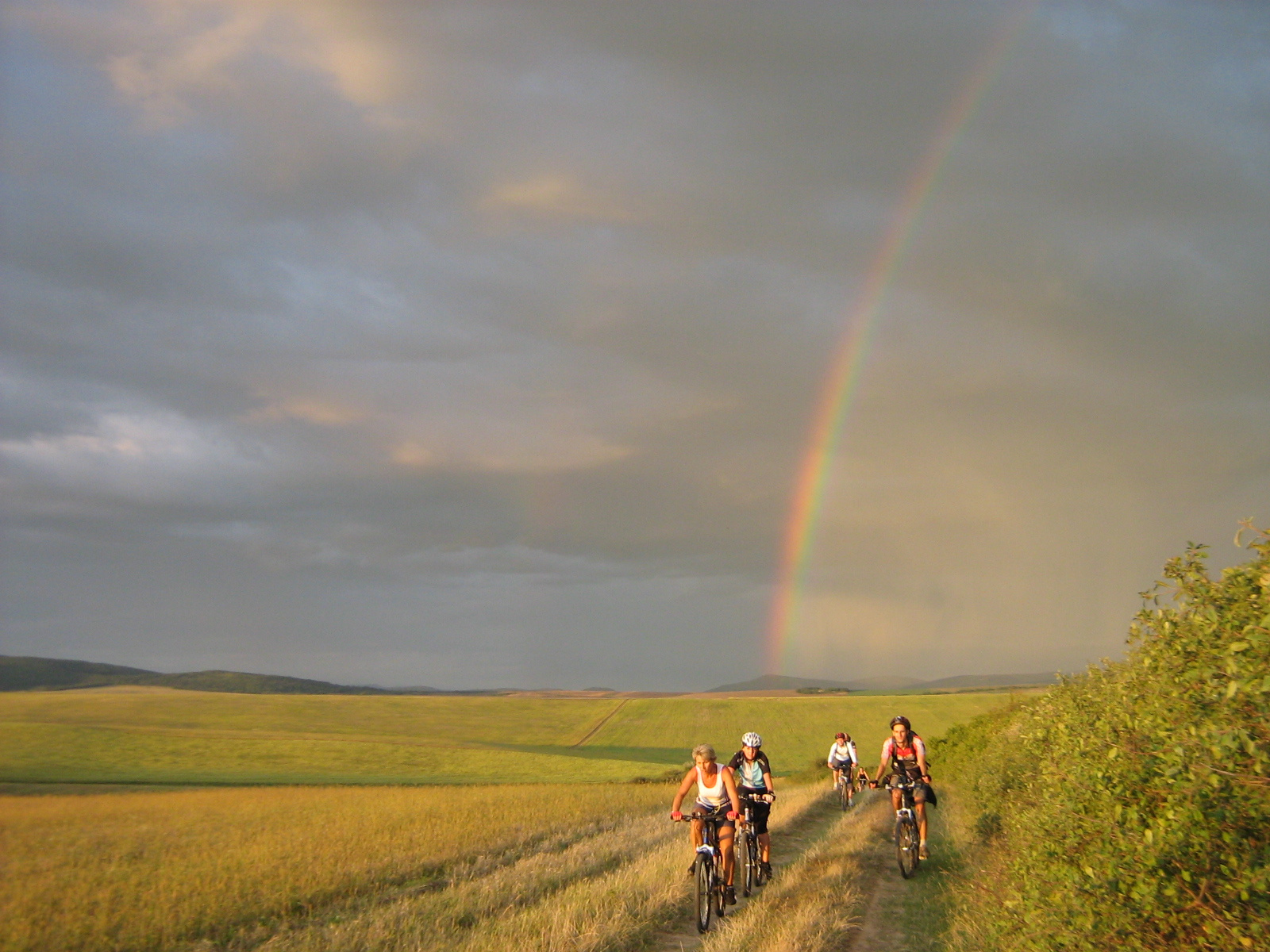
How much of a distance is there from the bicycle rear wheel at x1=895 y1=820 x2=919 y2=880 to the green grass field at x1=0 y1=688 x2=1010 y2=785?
5044 cm

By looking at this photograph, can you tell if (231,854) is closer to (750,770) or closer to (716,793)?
(750,770)

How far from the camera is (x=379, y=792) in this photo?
1855 inches

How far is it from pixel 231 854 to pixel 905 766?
17.1m

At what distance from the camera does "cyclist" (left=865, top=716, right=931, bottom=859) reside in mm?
15969

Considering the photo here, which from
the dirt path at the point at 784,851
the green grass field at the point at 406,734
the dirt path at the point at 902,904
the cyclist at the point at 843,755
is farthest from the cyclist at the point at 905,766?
the green grass field at the point at 406,734

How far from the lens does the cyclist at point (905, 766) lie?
16.0 m

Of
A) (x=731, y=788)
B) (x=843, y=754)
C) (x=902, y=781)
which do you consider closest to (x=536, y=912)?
(x=731, y=788)

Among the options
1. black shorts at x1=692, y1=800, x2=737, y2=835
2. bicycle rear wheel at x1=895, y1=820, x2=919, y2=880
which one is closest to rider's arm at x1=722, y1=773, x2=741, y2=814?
black shorts at x1=692, y1=800, x2=737, y2=835

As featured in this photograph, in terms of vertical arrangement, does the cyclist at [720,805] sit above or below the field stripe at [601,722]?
above

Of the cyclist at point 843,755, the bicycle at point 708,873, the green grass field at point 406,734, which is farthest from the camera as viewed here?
the green grass field at point 406,734

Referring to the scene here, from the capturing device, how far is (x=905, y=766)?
16.1 metres

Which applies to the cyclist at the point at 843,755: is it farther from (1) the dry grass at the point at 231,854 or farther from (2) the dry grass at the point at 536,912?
(2) the dry grass at the point at 536,912

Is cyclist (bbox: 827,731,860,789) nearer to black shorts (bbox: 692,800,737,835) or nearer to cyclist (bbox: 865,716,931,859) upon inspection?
cyclist (bbox: 865,716,931,859)

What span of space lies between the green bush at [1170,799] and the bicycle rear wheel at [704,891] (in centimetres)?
387
